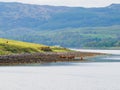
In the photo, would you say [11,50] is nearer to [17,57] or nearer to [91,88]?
[17,57]

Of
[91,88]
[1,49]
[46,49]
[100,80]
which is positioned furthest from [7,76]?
[46,49]

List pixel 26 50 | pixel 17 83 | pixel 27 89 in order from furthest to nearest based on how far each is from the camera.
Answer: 1. pixel 26 50
2. pixel 17 83
3. pixel 27 89

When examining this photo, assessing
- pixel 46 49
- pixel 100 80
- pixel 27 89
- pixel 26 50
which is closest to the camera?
pixel 27 89

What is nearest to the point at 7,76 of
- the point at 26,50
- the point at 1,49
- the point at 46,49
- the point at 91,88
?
the point at 91,88

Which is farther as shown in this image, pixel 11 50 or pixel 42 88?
pixel 11 50

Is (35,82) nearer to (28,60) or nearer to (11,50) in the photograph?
(28,60)

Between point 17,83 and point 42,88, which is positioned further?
point 17,83

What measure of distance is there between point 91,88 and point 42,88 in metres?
7.92

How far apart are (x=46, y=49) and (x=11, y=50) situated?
1229 inches

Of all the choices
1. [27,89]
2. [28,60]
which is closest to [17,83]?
[27,89]

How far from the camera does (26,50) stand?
174750 millimetres

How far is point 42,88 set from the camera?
245 ft

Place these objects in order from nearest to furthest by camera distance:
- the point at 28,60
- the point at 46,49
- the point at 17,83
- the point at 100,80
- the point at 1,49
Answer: the point at 17,83
the point at 100,80
the point at 28,60
the point at 1,49
the point at 46,49

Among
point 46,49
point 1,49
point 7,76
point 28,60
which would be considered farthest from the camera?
point 46,49
